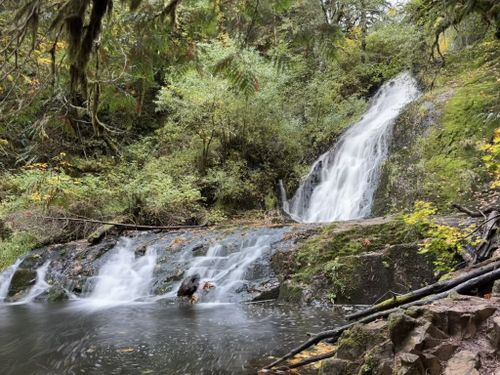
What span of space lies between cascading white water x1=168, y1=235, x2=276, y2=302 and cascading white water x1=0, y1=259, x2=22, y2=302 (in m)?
4.87

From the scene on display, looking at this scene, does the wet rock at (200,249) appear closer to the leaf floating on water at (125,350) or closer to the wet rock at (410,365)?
the leaf floating on water at (125,350)

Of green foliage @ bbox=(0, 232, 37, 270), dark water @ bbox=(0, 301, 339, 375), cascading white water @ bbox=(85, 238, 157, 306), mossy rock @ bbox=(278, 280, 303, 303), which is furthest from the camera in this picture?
green foliage @ bbox=(0, 232, 37, 270)

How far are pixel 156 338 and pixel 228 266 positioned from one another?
10.9 ft

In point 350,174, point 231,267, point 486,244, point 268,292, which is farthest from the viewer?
point 350,174

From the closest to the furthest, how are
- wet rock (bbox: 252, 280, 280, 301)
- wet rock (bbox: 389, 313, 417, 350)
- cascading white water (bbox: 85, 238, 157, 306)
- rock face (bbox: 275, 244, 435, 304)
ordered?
wet rock (bbox: 389, 313, 417, 350), rock face (bbox: 275, 244, 435, 304), wet rock (bbox: 252, 280, 280, 301), cascading white water (bbox: 85, 238, 157, 306)

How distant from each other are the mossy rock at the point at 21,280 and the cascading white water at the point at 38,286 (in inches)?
5.7

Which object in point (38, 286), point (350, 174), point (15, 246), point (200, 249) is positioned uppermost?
point (350, 174)

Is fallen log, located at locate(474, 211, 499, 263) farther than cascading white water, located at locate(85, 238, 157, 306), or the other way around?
cascading white water, located at locate(85, 238, 157, 306)

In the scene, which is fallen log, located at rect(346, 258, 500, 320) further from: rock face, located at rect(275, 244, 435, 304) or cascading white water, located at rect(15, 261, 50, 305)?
cascading white water, located at rect(15, 261, 50, 305)

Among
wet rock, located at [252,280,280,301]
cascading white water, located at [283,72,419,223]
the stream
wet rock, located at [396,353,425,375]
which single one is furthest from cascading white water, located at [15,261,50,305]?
wet rock, located at [396,353,425,375]

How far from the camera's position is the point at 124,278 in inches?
391

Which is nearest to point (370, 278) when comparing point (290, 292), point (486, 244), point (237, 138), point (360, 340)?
point (290, 292)

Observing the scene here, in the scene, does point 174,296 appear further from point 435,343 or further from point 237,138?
point 237,138

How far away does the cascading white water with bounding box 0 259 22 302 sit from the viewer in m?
10.7
